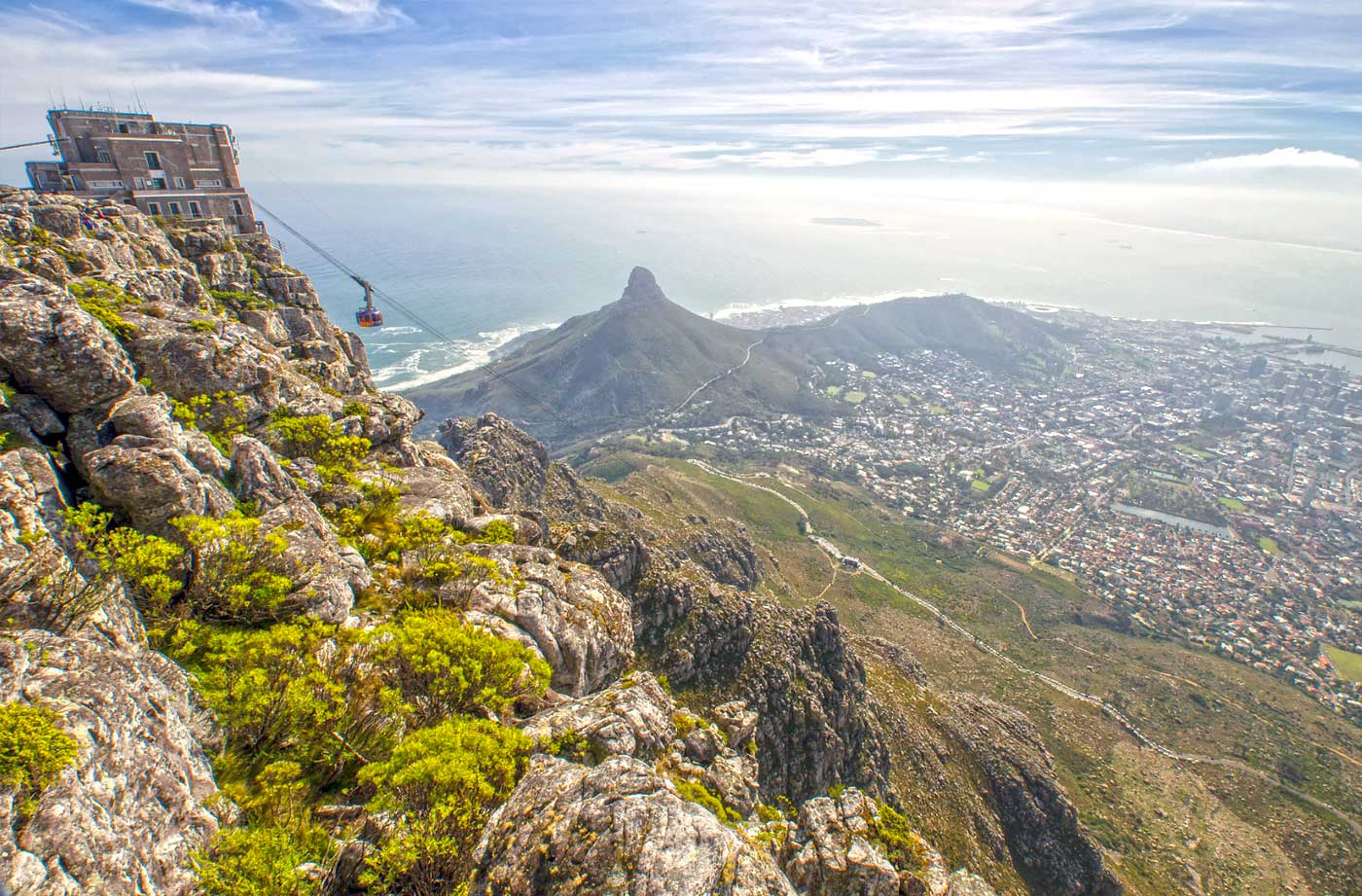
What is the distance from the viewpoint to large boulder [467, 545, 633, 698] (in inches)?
923

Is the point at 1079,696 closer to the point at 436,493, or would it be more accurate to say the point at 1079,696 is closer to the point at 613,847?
the point at 436,493

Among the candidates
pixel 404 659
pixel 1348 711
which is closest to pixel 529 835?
pixel 404 659

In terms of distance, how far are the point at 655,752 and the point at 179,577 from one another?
17.3m

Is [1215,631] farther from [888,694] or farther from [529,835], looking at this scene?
[529,835]

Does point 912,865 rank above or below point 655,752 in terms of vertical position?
below

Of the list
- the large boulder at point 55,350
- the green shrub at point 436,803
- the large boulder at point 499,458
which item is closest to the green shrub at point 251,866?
the green shrub at point 436,803

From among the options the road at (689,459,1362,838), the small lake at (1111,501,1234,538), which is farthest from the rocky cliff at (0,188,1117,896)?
the small lake at (1111,501,1234,538)

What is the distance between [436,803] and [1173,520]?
9767 inches

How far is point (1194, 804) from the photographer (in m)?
73.5

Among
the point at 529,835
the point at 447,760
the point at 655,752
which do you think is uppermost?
the point at 447,760

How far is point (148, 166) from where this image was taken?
53031 mm

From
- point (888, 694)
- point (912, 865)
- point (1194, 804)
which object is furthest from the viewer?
point (1194, 804)

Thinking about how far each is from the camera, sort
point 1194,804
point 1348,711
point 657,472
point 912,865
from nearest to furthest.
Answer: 1. point 912,865
2. point 1194,804
3. point 1348,711
4. point 657,472

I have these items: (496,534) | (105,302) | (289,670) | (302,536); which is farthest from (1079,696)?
(105,302)
